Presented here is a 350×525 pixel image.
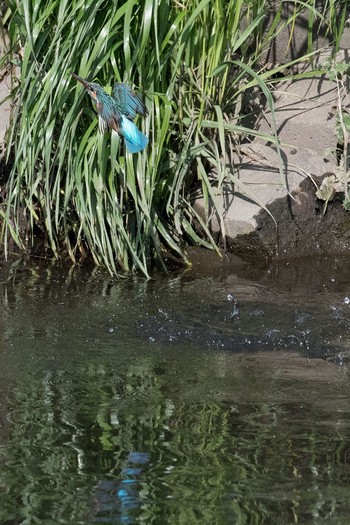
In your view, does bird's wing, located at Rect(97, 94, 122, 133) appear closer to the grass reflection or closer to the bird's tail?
the bird's tail

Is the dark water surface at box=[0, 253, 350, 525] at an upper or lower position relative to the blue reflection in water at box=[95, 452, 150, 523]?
upper

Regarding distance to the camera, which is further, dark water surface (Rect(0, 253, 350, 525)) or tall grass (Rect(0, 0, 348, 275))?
tall grass (Rect(0, 0, 348, 275))

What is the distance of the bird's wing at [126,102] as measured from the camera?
136 inches

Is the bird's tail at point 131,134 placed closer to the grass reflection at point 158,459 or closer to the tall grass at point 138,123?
the grass reflection at point 158,459

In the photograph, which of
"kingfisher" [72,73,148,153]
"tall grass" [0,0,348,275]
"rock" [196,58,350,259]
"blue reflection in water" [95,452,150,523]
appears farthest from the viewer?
"rock" [196,58,350,259]

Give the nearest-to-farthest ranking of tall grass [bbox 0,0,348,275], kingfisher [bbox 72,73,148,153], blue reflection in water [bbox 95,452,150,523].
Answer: blue reflection in water [bbox 95,452,150,523] → kingfisher [bbox 72,73,148,153] → tall grass [bbox 0,0,348,275]

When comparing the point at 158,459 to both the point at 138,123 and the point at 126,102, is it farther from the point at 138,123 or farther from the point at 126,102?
the point at 138,123

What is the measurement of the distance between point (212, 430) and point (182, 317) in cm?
121

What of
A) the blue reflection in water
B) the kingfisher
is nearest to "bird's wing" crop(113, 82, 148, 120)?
the kingfisher

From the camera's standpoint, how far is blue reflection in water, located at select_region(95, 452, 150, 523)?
2361 millimetres

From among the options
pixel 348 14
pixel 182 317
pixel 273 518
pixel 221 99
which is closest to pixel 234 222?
pixel 221 99

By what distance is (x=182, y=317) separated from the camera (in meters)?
4.04

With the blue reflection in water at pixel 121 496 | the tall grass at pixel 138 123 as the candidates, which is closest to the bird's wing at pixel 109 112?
the tall grass at pixel 138 123

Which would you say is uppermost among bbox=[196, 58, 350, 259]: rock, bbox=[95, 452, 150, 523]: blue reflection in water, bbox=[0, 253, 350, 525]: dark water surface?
bbox=[196, 58, 350, 259]: rock
